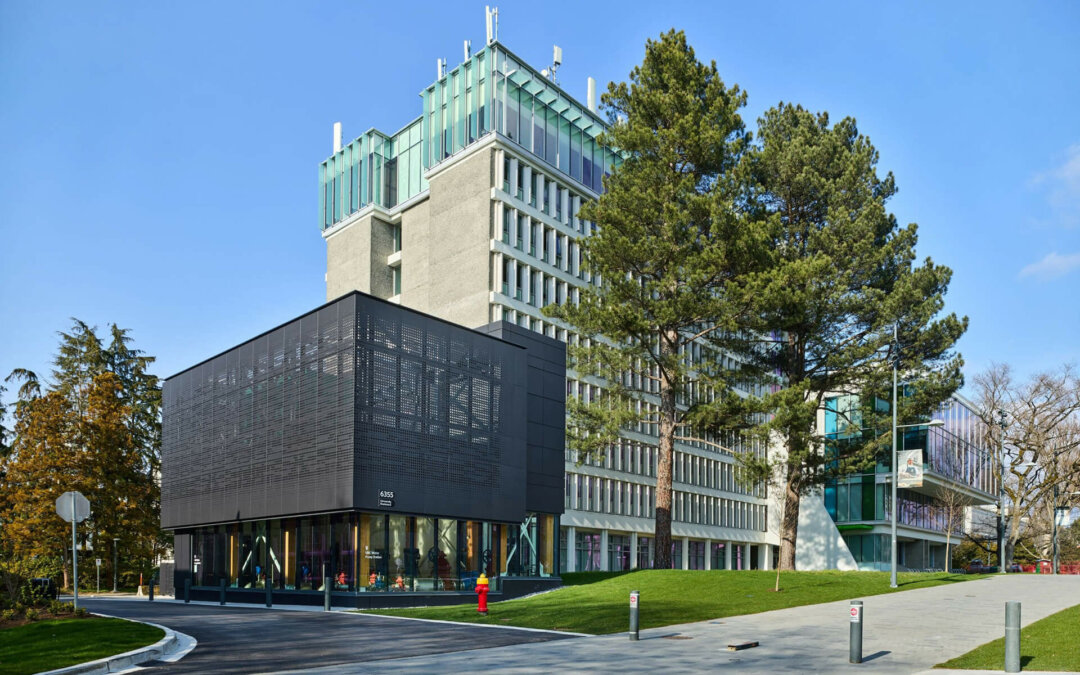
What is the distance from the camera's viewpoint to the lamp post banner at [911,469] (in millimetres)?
36406

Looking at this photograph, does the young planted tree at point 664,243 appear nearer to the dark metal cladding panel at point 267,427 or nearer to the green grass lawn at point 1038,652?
the dark metal cladding panel at point 267,427

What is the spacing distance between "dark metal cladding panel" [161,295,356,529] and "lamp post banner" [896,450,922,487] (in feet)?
70.9

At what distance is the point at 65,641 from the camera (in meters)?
17.3

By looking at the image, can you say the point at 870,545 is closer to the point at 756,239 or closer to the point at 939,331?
the point at 939,331

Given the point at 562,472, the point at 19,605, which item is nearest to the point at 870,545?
the point at 562,472

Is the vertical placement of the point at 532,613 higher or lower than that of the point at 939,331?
lower

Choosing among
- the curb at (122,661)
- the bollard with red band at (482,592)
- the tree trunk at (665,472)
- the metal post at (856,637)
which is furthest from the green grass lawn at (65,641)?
the tree trunk at (665,472)

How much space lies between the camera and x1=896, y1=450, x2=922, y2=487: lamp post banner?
36406 millimetres

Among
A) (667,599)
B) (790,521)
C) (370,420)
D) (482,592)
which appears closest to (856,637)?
(482,592)

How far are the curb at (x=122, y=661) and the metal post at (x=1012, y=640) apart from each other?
558 inches

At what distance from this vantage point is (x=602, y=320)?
121 ft

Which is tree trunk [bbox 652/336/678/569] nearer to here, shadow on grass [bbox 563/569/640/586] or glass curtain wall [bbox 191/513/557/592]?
shadow on grass [bbox 563/569/640/586]

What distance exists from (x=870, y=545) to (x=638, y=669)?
6535 centimetres

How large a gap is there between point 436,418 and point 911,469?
18789 millimetres
